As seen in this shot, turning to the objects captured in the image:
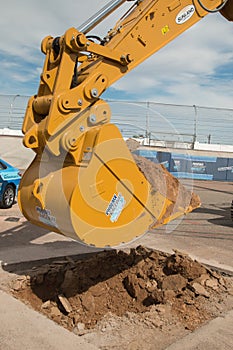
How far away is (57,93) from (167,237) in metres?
5.12

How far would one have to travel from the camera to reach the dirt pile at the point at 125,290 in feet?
13.9

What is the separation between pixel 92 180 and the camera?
3.59 m

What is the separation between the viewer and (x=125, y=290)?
4.77 meters

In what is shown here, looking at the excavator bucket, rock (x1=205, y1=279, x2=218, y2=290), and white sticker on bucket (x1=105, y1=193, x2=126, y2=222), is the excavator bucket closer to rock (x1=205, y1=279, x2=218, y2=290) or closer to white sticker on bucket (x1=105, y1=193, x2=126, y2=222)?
white sticker on bucket (x1=105, y1=193, x2=126, y2=222)

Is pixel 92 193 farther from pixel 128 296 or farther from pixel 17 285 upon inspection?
pixel 17 285

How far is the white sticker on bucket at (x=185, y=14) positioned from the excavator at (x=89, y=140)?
0.11 feet

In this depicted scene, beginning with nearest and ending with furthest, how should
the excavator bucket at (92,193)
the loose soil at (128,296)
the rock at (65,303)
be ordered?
the excavator bucket at (92,193)
the loose soil at (128,296)
the rock at (65,303)

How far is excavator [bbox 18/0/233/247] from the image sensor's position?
3533mm

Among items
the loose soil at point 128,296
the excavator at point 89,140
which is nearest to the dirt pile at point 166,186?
the excavator at point 89,140

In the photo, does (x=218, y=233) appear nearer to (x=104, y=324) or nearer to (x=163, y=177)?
(x=163, y=177)

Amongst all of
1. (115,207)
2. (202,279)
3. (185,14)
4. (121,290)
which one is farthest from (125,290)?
(185,14)

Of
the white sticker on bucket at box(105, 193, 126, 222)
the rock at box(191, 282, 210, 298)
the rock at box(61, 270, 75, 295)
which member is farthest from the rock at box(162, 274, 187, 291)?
the white sticker on bucket at box(105, 193, 126, 222)

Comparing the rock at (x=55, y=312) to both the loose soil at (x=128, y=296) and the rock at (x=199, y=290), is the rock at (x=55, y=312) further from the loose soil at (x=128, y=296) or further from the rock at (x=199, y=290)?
the rock at (x=199, y=290)

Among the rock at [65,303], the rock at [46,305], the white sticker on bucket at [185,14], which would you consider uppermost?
the white sticker on bucket at [185,14]
